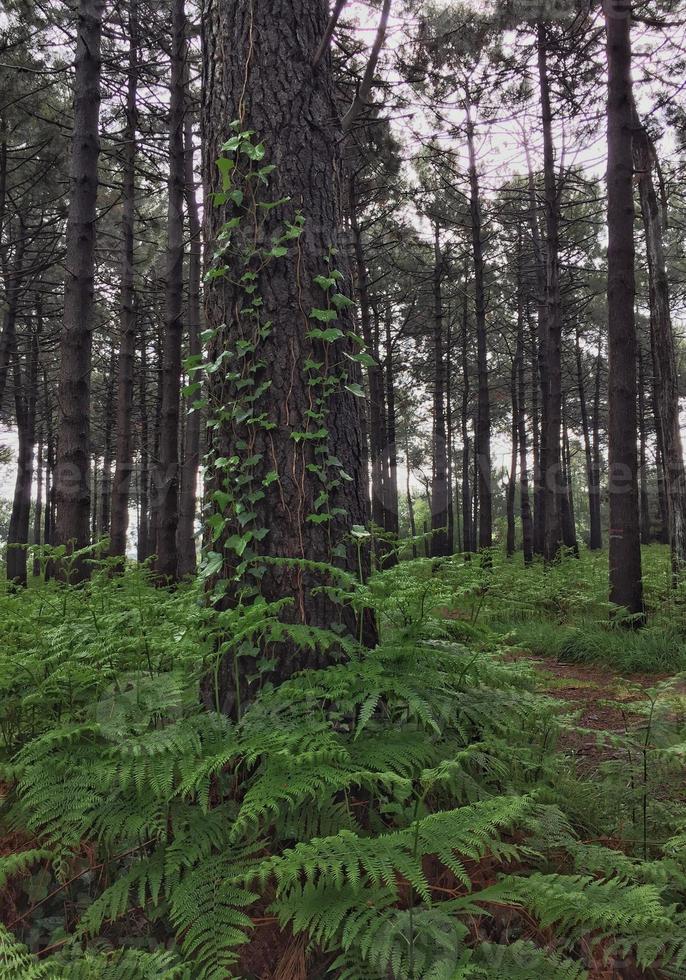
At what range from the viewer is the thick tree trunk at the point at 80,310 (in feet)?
17.6

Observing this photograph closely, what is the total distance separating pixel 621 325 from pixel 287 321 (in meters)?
5.51

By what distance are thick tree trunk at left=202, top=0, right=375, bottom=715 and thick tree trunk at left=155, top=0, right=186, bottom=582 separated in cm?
609

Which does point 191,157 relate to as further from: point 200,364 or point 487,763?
point 487,763

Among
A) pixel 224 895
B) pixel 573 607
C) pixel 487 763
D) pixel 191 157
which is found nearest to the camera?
pixel 224 895

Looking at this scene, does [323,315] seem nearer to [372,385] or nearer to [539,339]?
[372,385]

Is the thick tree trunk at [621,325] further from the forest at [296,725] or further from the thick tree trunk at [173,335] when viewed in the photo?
the thick tree trunk at [173,335]

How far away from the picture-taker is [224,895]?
1.70m

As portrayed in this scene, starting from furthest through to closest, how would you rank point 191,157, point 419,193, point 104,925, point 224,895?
point 419,193, point 191,157, point 104,925, point 224,895

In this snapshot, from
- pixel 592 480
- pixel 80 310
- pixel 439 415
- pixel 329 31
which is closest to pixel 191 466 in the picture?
pixel 80 310

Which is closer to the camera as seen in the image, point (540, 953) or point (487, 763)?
point (540, 953)

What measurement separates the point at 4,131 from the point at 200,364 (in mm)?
10500

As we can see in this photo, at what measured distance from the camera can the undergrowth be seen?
61.4 inches

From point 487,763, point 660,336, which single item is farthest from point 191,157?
point 487,763

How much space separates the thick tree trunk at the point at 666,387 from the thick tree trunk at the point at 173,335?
652 cm
